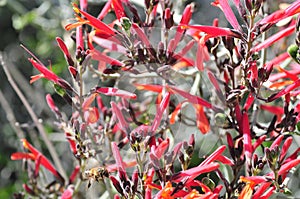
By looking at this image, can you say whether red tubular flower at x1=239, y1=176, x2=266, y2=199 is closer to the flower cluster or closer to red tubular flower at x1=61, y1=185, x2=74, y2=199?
the flower cluster

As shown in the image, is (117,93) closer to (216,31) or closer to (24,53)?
(216,31)

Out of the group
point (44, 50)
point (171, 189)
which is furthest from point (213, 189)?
point (44, 50)

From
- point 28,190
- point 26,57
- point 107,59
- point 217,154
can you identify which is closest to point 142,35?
point 107,59

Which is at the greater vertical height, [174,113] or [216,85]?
[216,85]

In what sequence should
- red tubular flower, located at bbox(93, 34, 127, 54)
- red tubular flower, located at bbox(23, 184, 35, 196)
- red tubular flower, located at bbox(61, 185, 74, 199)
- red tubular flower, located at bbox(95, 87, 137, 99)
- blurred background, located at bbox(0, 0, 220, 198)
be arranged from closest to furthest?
red tubular flower, located at bbox(95, 87, 137, 99) → red tubular flower, located at bbox(93, 34, 127, 54) → red tubular flower, located at bbox(61, 185, 74, 199) → red tubular flower, located at bbox(23, 184, 35, 196) → blurred background, located at bbox(0, 0, 220, 198)

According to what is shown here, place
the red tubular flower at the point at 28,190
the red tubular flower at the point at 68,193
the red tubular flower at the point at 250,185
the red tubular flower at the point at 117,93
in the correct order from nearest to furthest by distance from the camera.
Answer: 1. the red tubular flower at the point at 250,185
2. the red tubular flower at the point at 117,93
3. the red tubular flower at the point at 68,193
4. the red tubular flower at the point at 28,190

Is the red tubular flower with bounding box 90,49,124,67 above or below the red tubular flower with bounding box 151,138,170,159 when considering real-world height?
above

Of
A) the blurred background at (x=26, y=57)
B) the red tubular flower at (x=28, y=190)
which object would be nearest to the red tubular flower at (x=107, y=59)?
the red tubular flower at (x=28, y=190)

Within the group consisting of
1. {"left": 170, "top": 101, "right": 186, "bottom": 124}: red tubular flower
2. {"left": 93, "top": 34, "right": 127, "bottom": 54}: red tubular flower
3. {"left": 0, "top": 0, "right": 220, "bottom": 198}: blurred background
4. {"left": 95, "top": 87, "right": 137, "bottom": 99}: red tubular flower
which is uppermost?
{"left": 93, "top": 34, "right": 127, "bottom": 54}: red tubular flower

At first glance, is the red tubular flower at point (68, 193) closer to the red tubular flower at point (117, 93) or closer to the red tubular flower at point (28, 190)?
the red tubular flower at point (28, 190)

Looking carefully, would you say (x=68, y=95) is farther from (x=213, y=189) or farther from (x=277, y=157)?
(x=277, y=157)

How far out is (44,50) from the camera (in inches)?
136

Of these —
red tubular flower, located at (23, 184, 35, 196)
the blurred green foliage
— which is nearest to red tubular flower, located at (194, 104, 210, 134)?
red tubular flower, located at (23, 184, 35, 196)

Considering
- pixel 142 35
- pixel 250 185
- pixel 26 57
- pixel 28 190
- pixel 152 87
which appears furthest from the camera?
pixel 26 57
